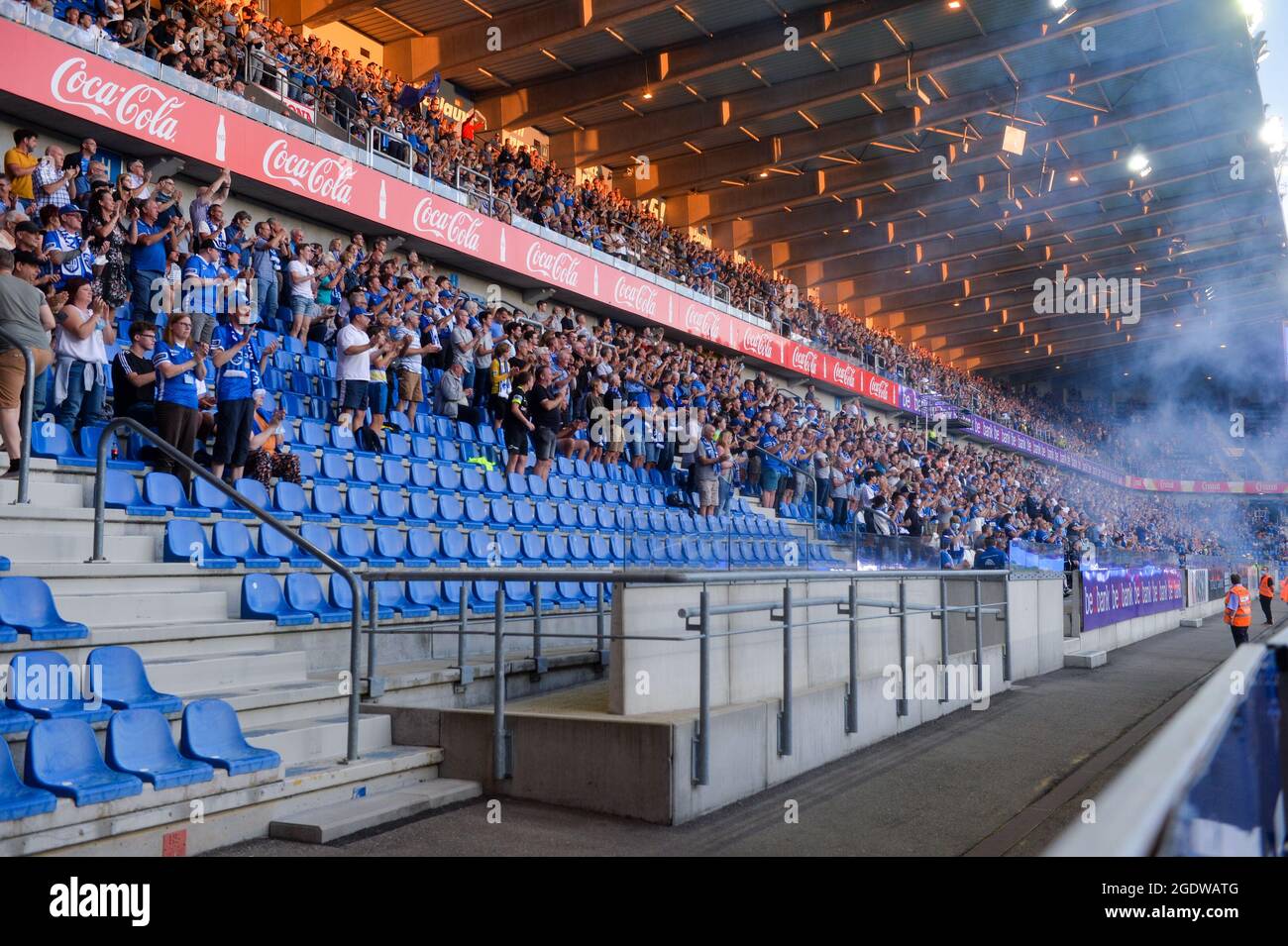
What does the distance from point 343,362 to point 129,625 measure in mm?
4904

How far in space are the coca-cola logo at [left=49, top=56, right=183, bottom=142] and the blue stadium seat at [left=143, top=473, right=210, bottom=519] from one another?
211 inches

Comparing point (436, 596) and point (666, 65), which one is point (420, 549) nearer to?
point (436, 596)

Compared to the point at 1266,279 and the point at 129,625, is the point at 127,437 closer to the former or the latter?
the point at 129,625

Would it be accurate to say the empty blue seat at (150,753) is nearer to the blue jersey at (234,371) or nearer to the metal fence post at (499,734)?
the metal fence post at (499,734)

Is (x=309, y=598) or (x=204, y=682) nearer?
(x=204, y=682)

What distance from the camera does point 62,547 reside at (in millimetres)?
6055

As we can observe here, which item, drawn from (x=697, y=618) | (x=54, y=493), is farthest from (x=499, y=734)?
(x=54, y=493)

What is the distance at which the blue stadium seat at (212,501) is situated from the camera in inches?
288

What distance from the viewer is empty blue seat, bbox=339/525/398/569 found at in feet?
25.5

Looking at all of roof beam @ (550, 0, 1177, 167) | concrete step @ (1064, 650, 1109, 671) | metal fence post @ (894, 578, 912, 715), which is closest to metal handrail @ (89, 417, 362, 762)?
metal fence post @ (894, 578, 912, 715)

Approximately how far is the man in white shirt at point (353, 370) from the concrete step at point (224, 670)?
4332mm

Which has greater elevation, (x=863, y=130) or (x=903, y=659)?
(x=863, y=130)

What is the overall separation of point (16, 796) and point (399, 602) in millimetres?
3827

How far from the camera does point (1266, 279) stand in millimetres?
40094
